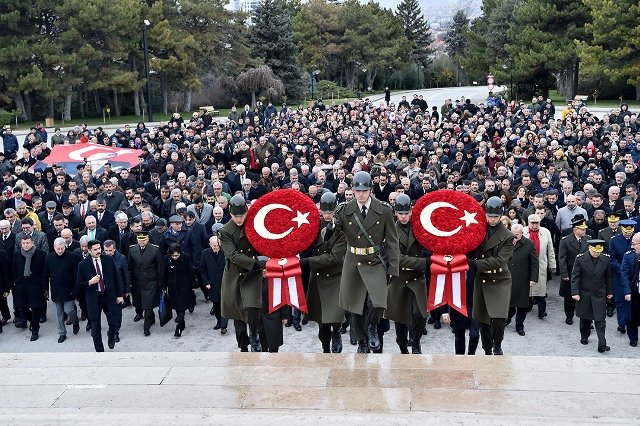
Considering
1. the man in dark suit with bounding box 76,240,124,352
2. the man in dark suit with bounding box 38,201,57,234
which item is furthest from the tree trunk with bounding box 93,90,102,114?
the man in dark suit with bounding box 76,240,124,352

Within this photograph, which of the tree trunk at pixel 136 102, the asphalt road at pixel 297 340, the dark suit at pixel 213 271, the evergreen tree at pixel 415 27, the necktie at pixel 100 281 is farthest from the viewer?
the evergreen tree at pixel 415 27

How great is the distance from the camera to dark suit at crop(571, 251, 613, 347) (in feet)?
30.9


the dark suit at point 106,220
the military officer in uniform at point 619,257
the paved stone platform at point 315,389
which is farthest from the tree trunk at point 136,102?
the paved stone platform at point 315,389

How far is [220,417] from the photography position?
582 centimetres

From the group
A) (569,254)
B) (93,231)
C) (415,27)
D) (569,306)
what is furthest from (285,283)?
(415,27)

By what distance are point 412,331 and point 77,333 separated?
5242mm

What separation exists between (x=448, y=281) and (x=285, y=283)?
1.69 metres

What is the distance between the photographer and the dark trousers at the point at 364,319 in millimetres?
7617

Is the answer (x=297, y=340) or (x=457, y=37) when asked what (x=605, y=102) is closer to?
(x=297, y=340)

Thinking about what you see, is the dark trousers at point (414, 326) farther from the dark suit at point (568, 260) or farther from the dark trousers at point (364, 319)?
the dark suit at point (568, 260)

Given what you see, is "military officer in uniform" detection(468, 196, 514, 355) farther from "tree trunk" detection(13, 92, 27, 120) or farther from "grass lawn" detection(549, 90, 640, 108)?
"tree trunk" detection(13, 92, 27, 120)

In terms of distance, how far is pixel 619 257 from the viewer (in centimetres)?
1017

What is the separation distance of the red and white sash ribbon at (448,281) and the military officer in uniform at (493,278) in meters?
0.18

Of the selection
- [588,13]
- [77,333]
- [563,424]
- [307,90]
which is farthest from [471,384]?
[307,90]
